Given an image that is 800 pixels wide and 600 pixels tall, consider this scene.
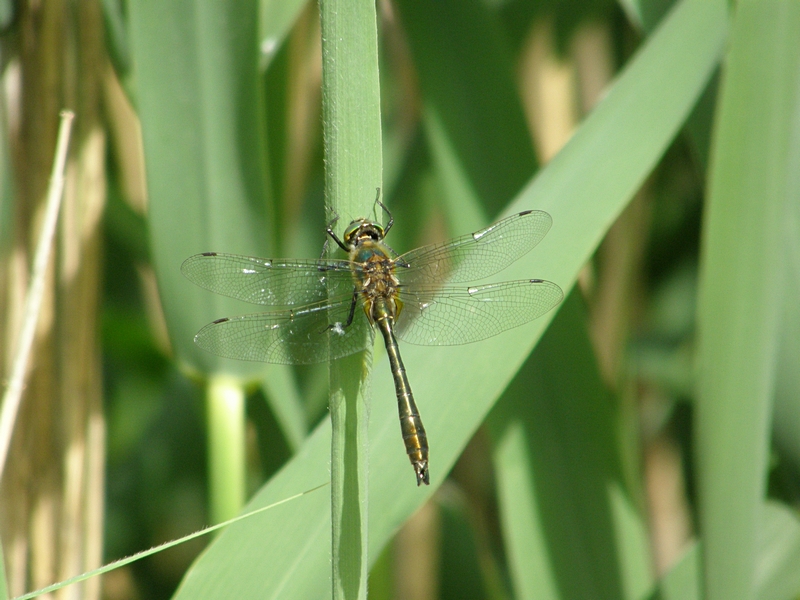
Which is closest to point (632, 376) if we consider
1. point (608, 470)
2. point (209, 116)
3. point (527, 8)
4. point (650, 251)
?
point (650, 251)

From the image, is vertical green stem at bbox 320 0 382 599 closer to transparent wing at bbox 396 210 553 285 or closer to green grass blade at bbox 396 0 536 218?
transparent wing at bbox 396 210 553 285

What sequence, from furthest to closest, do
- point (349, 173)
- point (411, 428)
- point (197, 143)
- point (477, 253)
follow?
point (477, 253) → point (197, 143) → point (411, 428) → point (349, 173)

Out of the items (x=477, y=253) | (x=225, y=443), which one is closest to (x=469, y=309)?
(x=477, y=253)

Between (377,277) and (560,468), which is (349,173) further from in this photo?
(560,468)

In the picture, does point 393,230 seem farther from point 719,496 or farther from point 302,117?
point 719,496

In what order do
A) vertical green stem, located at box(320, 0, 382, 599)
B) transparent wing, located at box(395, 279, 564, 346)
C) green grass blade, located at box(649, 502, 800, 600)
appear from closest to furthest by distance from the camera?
vertical green stem, located at box(320, 0, 382, 599) → transparent wing, located at box(395, 279, 564, 346) → green grass blade, located at box(649, 502, 800, 600)

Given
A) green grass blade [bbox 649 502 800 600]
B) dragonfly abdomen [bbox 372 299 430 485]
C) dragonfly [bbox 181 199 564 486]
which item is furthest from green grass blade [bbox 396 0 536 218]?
green grass blade [bbox 649 502 800 600]

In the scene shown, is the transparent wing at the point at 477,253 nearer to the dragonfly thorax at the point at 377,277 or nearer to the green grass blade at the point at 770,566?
the dragonfly thorax at the point at 377,277

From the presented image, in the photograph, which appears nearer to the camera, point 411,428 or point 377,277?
point 411,428
